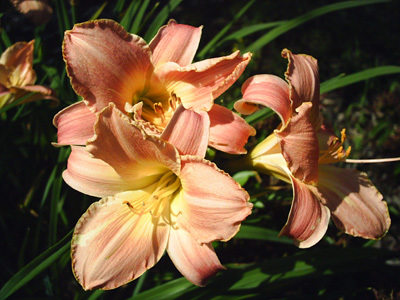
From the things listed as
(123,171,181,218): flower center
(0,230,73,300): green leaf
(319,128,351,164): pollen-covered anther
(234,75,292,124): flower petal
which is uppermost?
(234,75,292,124): flower petal

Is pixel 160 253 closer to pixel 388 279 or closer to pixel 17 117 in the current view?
pixel 17 117

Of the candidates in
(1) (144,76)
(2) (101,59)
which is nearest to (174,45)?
(1) (144,76)

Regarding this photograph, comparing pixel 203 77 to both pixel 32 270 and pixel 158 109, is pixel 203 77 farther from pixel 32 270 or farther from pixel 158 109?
pixel 32 270

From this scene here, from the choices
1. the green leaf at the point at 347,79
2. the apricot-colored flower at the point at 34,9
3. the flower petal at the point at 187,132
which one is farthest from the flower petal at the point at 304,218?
the apricot-colored flower at the point at 34,9

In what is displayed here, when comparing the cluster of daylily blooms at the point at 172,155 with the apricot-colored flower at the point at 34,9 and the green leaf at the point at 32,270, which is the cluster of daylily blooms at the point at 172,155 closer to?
the green leaf at the point at 32,270

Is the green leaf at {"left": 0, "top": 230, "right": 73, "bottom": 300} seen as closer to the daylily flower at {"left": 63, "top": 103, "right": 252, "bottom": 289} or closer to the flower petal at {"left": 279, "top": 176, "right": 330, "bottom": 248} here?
the daylily flower at {"left": 63, "top": 103, "right": 252, "bottom": 289}

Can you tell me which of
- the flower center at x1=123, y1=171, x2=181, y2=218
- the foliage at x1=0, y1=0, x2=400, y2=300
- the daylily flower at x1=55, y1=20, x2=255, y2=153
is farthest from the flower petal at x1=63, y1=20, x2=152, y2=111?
the foliage at x1=0, y1=0, x2=400, y2=300

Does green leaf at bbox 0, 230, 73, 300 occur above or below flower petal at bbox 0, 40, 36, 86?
below
